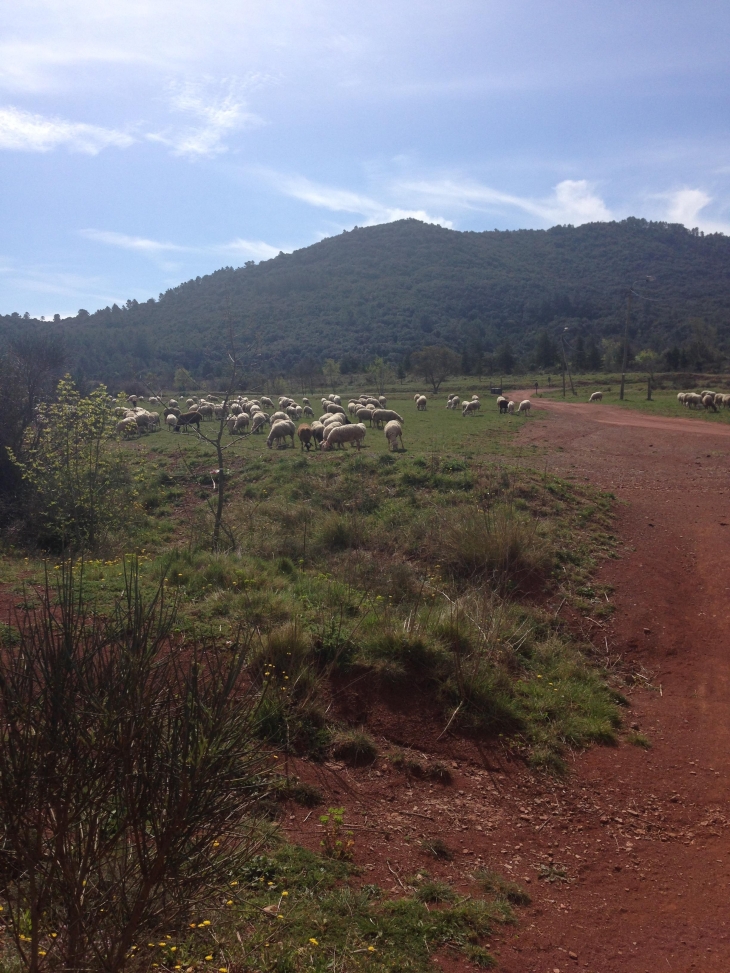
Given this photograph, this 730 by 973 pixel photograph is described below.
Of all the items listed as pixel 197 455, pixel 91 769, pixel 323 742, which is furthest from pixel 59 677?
pixel 197 455

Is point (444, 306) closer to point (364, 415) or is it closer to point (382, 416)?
point (364, 415)

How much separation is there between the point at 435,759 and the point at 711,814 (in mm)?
2373

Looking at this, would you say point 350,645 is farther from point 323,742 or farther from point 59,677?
point 59,677

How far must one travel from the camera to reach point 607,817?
18.1 ft

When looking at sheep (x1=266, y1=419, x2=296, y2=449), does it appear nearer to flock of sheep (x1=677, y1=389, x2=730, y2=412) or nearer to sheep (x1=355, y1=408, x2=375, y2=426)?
sheep (x1=355, y1=408, x2=375, y2=426)

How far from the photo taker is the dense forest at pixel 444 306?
7494 cm

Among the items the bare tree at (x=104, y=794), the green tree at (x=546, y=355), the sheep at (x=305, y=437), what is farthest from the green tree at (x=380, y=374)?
the bare tree at (x=104, y=794)

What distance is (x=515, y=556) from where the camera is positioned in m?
10.8

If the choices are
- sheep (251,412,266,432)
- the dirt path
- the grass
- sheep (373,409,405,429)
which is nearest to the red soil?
the dirt path

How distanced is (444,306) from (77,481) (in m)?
106

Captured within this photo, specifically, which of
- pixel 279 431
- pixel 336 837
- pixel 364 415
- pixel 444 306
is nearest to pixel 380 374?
pixel 364 415

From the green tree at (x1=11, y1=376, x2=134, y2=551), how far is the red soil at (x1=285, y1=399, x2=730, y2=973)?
9.28 m

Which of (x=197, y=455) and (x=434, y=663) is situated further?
(x=197, y=455)

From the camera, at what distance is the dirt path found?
4023 mm
